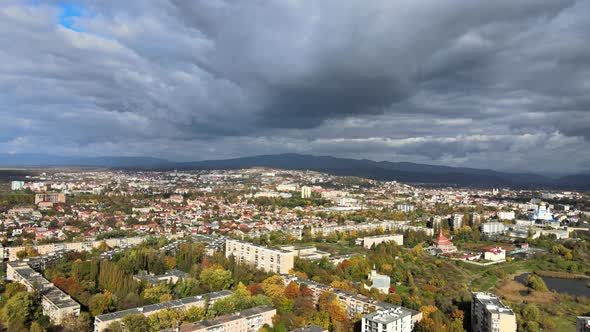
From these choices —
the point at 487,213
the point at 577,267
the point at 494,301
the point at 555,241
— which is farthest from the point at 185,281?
the point at 487,213

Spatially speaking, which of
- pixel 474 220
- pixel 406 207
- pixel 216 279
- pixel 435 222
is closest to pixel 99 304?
pixel 216 279

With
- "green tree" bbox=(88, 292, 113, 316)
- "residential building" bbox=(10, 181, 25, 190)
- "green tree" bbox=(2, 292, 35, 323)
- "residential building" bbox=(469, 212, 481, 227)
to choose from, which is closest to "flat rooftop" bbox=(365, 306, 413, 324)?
"green tree" bbox=(88, 292, 113, 316)

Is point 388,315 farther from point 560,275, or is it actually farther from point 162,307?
point 560,275

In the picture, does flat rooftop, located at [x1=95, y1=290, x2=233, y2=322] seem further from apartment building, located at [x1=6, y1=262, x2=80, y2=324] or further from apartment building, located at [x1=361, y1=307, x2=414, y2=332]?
apartment building, located at [x1=361, y1=307, x2=414, y2=332]

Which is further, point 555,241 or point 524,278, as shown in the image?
point 555,241

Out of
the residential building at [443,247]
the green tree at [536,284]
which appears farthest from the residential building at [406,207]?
the green tree at [536,284]

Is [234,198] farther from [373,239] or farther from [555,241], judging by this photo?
[555,241]

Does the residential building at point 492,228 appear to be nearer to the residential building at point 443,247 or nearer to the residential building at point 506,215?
the residential building at point 506,215
